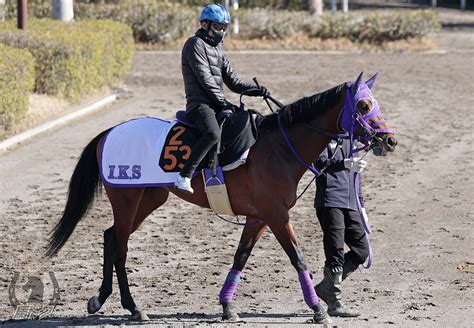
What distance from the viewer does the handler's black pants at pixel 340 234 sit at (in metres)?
7.84

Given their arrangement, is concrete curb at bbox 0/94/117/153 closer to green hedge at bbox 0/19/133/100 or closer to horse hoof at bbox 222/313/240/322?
green hedge at bbox 0/19/133/100

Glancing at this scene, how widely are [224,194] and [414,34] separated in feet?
70.2

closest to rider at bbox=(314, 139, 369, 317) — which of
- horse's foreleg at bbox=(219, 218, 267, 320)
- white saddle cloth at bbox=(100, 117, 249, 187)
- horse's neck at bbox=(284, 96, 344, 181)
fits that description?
horse's neck at bbox=(284, 96, 344, 181)

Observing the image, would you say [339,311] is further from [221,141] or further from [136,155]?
[136,155]

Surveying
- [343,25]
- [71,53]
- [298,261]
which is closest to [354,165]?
[298,261]

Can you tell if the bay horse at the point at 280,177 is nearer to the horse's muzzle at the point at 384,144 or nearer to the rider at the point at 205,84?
the horse's muzzle at the point at 384,144

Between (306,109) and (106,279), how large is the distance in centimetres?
192

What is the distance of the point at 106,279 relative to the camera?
7.91 m

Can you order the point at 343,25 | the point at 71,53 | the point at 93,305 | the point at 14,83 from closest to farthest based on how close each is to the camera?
the point at 93,305
the point at 14,83
the point at 71,53
the point at 343,25

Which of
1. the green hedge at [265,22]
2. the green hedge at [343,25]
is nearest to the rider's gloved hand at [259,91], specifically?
the green hedge at [265,22]

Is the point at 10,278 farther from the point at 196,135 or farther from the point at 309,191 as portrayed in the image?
the point at 309,191

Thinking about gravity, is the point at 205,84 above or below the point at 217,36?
Result: below

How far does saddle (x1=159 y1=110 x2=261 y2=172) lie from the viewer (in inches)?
302

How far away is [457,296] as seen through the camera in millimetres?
8305
